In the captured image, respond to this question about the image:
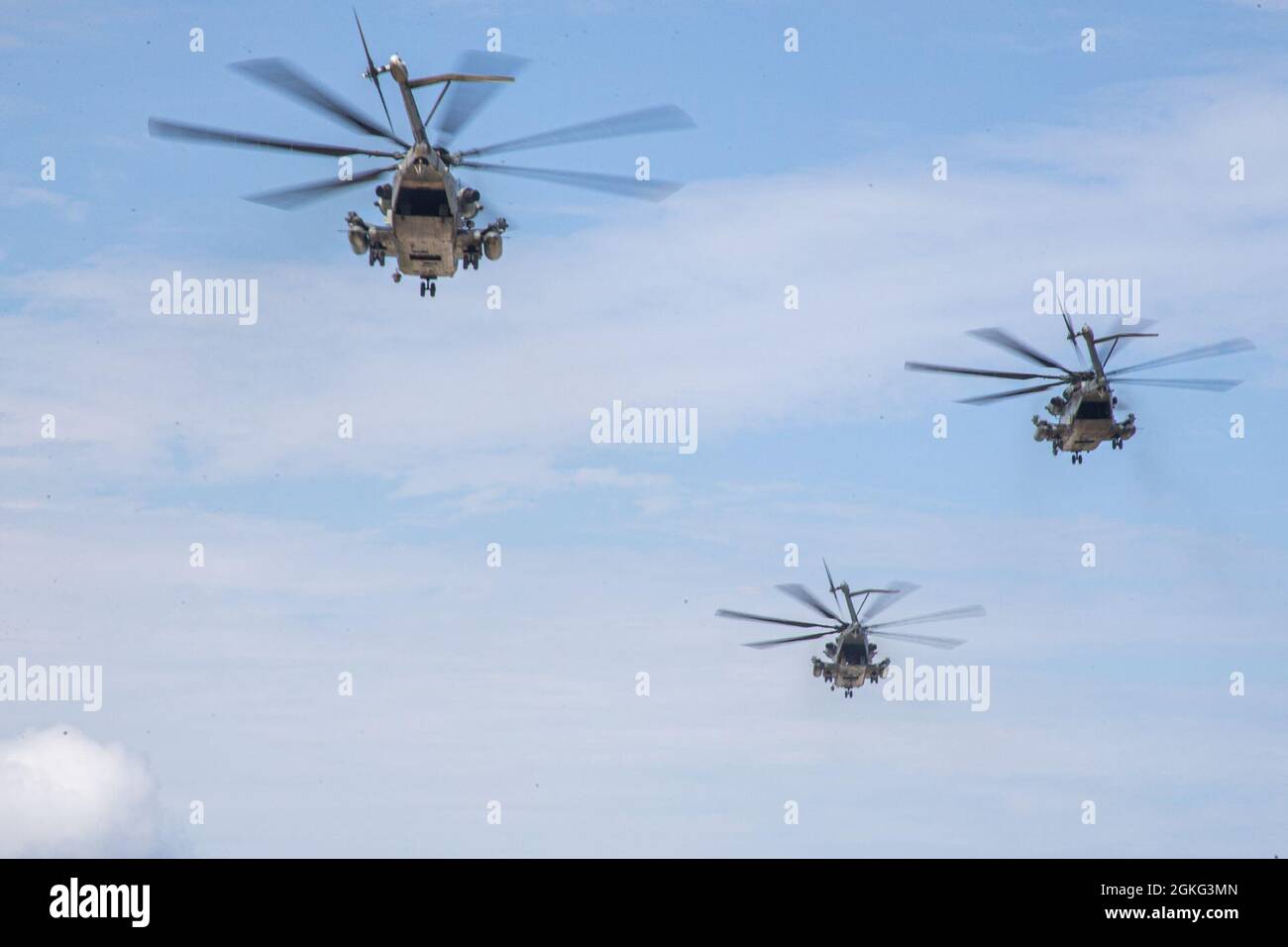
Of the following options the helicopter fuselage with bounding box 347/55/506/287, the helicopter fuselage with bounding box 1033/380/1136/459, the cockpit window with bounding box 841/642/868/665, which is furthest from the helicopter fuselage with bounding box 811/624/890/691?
the helicopter fuselage with bounding box 347/55/506/287

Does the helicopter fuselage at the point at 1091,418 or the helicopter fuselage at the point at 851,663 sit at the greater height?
the helicopter fuselage at the point at 1091,418

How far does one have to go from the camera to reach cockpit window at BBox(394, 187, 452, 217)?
1858 inches

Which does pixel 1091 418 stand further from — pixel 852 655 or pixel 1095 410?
pixel 852 655

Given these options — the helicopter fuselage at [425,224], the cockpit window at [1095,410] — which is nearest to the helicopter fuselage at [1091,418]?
the cockpit window at [1095,410]

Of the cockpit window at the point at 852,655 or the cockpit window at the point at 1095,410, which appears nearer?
the cockpit window at the point at 1095,410

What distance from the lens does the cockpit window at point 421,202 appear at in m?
47.2

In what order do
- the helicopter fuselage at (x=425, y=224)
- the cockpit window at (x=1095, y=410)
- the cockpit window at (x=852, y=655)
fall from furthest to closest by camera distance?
the cockpit window at (x=852, y=655) < the cockpit window at (x=1095, y=410) < the helicopter fuselage at (x=425, y=224)

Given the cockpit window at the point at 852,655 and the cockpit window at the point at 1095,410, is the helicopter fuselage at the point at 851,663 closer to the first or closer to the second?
the cockpit window at the point at 852,655

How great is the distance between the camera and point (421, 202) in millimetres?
47281

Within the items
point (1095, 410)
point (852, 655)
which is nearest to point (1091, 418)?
point (1095, 410)
